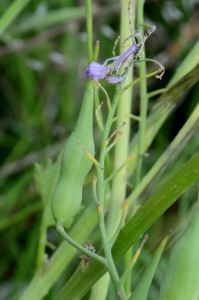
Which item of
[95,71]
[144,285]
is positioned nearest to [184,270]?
[144,285]

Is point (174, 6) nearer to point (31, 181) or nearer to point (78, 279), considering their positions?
point (31, 181)

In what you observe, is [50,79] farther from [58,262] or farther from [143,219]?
[143,219]

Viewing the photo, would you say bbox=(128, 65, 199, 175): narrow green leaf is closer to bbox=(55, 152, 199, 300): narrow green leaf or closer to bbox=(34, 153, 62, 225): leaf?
bbox=(34, 153, 62, 225): leaf

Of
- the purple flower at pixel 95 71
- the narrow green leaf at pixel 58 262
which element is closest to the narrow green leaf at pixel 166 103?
the narrow green leaf at pixel 58 262

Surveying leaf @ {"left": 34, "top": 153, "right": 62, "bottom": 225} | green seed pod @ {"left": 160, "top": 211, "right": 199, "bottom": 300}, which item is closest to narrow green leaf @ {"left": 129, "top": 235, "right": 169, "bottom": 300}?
green seed pod @ {"left": 160, "top": 211, "right": 199, "bottom": 300}

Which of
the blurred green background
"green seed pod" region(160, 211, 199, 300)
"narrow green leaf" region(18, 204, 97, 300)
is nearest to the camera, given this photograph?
"green seed pod" region(160, 211, 199, 300)

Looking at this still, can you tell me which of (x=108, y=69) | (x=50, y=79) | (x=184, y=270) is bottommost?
(x=184, y=270)

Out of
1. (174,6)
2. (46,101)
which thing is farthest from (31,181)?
(174,6)
